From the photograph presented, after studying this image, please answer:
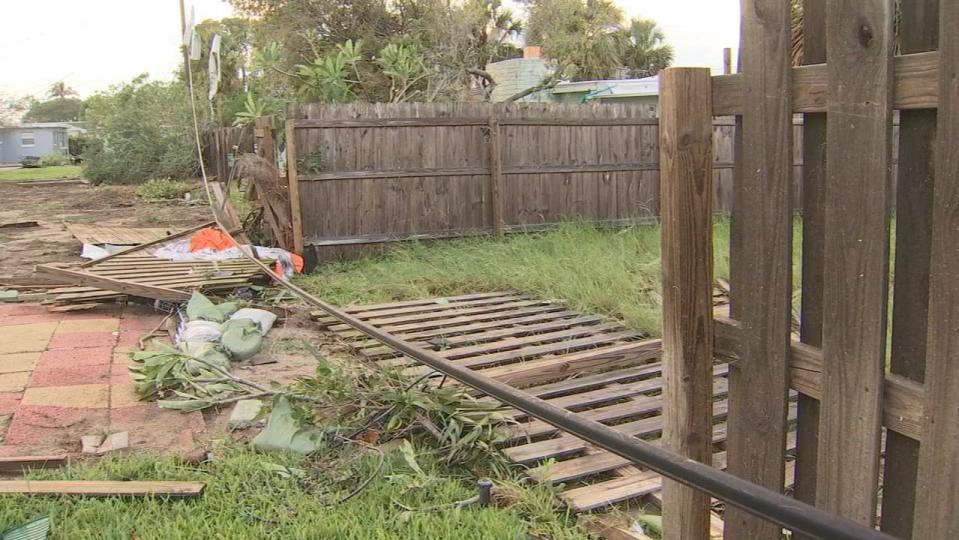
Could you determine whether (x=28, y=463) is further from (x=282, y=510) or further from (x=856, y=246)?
(x=856, y=246)

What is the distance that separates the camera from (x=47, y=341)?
5961 mm

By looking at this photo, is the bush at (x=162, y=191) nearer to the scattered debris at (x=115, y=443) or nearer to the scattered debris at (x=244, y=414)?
the scattered debris at (x=244, y=414)

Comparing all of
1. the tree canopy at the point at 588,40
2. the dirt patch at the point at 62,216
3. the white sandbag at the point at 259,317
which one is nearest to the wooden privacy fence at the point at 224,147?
the dirt patch at the point at 62,216

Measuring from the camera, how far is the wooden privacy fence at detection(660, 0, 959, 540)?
146cm

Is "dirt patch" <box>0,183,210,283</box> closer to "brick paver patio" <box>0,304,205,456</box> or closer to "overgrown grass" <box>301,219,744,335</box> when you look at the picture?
"brick paver patio" <box>0,304,205,456</box>

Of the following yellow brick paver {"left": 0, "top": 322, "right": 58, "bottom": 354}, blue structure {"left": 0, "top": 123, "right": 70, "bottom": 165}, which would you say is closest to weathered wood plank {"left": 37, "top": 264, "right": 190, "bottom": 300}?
yellow brick paver {"left": 0, "top": 322, "right": 58, "bottom": 354}

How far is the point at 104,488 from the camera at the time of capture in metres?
3.27

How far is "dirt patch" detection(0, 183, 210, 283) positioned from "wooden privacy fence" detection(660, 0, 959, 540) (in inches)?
355

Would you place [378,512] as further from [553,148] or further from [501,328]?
[553,148]

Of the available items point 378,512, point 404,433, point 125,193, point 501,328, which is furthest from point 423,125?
point 125,193

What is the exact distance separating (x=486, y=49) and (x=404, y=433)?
25030 millimetres

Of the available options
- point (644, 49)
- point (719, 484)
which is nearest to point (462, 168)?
point (719, 484)

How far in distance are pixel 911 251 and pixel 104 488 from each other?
3052mm

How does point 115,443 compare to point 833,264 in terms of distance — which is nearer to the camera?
point 833,264
